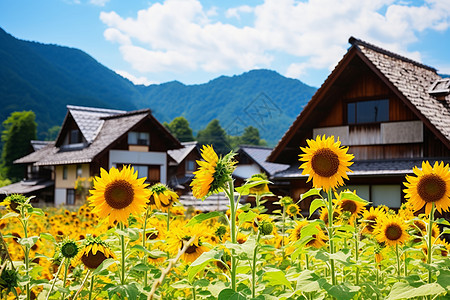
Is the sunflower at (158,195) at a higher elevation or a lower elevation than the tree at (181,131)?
lower

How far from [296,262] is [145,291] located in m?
1.06

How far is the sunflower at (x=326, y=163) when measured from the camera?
2551mm

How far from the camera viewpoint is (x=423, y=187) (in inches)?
105

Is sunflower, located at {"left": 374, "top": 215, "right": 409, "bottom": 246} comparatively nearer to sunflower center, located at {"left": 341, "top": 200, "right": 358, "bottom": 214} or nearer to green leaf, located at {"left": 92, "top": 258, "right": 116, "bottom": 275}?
sunflower center, located at {"left": 341, "top": 200, "right": 358, "bottom": 214}

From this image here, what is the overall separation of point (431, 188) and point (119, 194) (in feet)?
5.77

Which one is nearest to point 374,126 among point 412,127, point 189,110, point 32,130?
point 412,127

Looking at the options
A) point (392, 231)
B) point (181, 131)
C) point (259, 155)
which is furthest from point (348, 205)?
point (181, 131)

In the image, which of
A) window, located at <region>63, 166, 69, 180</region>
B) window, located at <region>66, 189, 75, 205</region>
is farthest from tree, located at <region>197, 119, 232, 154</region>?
window, located at <region>66, 189, 75, 205</region>

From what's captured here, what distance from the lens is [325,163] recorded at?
101 inches

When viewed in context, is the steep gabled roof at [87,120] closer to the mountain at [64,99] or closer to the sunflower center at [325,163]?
the sunflower center at [325,163]

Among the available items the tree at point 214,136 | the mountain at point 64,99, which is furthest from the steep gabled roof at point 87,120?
the mountain at point 64,99

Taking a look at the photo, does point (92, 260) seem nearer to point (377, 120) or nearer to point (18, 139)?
point (377, 120)

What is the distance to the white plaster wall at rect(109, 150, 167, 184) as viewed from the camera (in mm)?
28812

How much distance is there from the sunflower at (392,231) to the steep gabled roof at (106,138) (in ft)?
83.9
